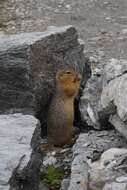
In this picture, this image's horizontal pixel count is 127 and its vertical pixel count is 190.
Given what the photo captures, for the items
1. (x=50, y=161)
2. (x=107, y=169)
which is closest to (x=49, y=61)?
(x=50, y=161)

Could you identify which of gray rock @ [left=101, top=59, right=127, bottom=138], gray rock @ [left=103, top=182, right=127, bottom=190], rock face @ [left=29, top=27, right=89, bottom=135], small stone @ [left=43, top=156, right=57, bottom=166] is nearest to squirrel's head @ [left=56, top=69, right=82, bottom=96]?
rock face @ [left=29, top=27, right=89, bottom=135]

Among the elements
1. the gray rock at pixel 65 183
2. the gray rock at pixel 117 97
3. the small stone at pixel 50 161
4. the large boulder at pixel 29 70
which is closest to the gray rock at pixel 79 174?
the gray rock at pixel 65 183

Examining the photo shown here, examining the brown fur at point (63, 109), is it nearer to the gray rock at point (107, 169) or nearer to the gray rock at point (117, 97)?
the gray rock at point (117, 97)

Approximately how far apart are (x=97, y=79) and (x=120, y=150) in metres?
1.98

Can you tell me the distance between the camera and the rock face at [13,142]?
4.88 meters

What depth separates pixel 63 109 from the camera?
22.2 feet

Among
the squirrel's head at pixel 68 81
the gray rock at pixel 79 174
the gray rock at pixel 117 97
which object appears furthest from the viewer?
the squirrel's head at pixel 68 81

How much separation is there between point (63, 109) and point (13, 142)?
58.7 inches

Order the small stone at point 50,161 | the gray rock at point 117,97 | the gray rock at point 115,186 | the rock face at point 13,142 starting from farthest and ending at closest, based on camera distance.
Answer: the small stone at point 50,161, the gray rock at point 117,97, the rock face at point 13,142, the gray rock at point 115,186

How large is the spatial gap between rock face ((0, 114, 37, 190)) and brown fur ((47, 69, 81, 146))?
0.94 meters

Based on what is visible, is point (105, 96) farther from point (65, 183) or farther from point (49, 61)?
point (49, 61)

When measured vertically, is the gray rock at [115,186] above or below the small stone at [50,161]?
above

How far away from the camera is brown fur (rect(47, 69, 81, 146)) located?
6.68m

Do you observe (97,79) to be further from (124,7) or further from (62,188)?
(124,7)
